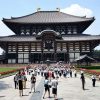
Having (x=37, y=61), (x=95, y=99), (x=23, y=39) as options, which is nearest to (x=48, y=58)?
(x=37, y=61)

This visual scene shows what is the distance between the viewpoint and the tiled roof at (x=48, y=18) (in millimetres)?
87906

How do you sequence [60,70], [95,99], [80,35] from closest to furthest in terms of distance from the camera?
[95,99]
[60,70]
[80,35]

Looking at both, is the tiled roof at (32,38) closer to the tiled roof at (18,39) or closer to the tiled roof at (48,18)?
the tiled roof at (18,39)

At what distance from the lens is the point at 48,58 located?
3236 inches

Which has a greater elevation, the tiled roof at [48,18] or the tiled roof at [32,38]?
the tiled roof at [48,18]

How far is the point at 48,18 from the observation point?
9200 cm

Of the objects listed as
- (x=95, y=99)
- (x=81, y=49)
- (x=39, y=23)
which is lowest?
(x=95, y=99)

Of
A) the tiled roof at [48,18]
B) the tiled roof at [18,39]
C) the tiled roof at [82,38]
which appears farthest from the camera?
the tiled roof at [48,18]

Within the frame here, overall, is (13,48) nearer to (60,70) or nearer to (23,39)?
(23,39)

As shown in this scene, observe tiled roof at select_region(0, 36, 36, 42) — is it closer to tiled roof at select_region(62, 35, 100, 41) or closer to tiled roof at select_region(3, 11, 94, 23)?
tiled roof at select_region(3, 11, 94, 23)

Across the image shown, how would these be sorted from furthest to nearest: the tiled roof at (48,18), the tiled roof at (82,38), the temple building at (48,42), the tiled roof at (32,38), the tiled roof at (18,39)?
1. the tiled roof at (48,18)
2. the temple building at (48,42)
3. the tiled roof at (18,39)
4. the tiled roof at (32,38)
5. the tiled roof at (82,38)

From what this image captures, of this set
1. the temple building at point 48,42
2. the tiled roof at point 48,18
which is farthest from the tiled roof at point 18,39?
the tiled roof at point 48,18

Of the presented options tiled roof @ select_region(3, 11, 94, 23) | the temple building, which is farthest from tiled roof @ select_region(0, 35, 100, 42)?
tiled roof @ select_region(3, 11, 94, 23)

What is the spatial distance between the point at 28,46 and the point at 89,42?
16.6 metres
